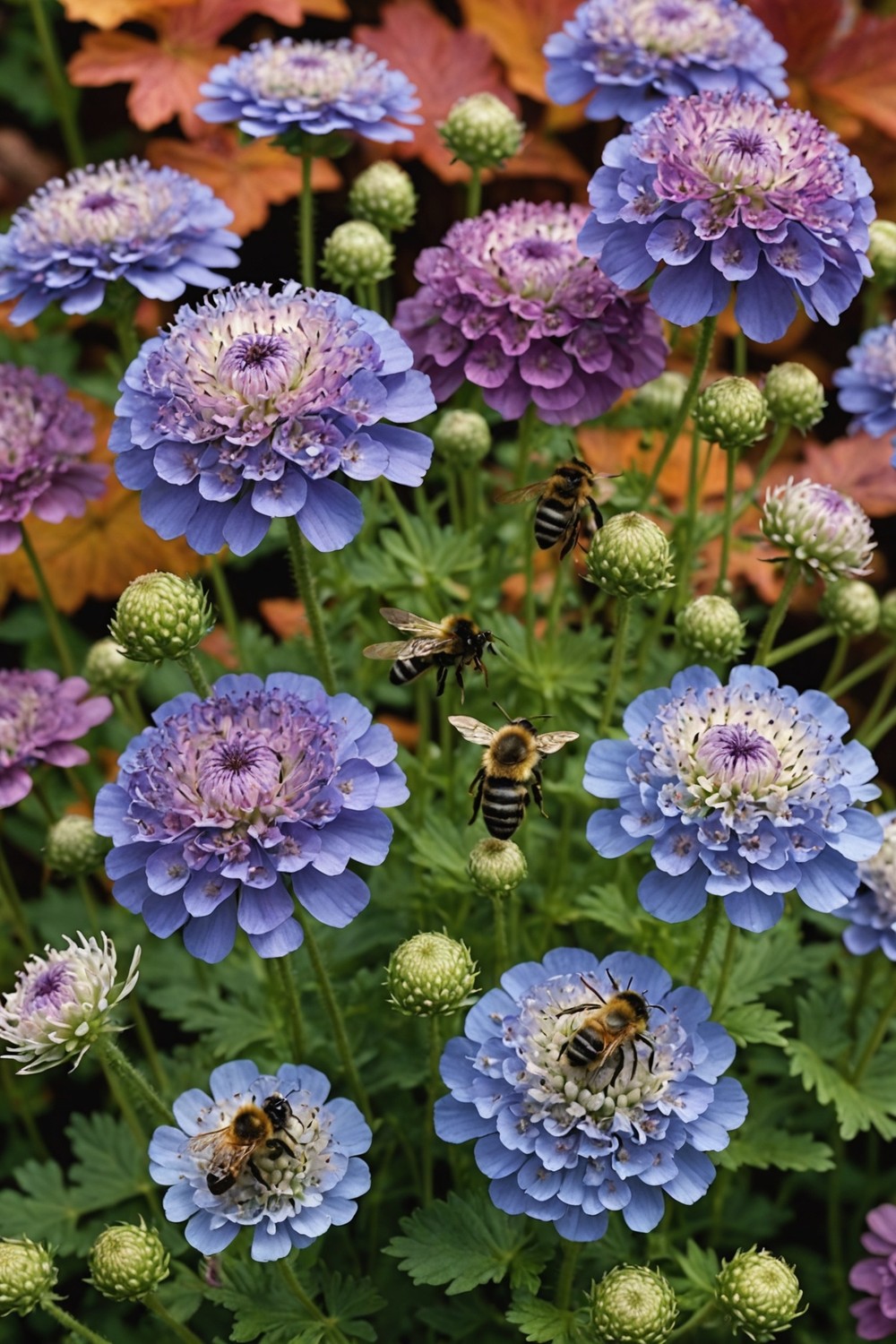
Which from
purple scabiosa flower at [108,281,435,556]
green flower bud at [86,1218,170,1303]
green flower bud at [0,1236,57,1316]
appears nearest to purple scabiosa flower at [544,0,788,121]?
purple scabiosa flower at [108,281,435,556]

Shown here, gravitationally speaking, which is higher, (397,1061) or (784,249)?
(784,249)

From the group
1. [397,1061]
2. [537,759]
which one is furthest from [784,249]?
[397,1061]

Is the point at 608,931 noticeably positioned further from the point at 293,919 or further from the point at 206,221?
the point at 206,221

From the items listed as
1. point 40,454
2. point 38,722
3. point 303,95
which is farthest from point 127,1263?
point 303,95

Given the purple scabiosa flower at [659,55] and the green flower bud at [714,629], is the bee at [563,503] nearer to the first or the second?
the green flower bud at [714,629]

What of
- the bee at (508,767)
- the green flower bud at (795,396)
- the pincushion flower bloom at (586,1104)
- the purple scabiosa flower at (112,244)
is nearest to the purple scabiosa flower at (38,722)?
the purple scabiosa flower at (112,244)

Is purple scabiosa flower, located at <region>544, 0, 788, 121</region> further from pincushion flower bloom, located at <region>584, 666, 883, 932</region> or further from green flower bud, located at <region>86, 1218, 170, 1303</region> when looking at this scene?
green flower bud, located at <region>86, 1218, 170, 1303</region>
